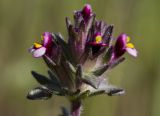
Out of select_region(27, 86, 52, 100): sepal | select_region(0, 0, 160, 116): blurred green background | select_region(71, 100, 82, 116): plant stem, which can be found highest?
select_region(0, 0, 160, 116): blurred green background

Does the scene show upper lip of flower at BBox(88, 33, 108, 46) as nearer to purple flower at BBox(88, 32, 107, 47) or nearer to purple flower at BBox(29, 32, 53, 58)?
purple flower at BBox(88, 32, 107, 47)

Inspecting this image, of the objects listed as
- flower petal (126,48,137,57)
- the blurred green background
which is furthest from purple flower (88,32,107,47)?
the blurred green background

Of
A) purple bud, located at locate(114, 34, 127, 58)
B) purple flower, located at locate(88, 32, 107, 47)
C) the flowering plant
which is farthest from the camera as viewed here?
purple bud, located at locate(114, 34, 127, 58)

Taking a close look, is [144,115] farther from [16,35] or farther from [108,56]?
[108,56]

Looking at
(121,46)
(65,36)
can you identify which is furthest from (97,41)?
(65,36)

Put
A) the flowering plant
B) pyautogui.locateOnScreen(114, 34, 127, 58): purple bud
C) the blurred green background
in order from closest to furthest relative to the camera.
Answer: the flowering plant, pyautogui.locateOnScreen(114, 34, 127, 58): purple bud, the blurred green background

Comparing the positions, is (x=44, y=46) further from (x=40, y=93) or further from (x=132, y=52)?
(x=132, y=52)
